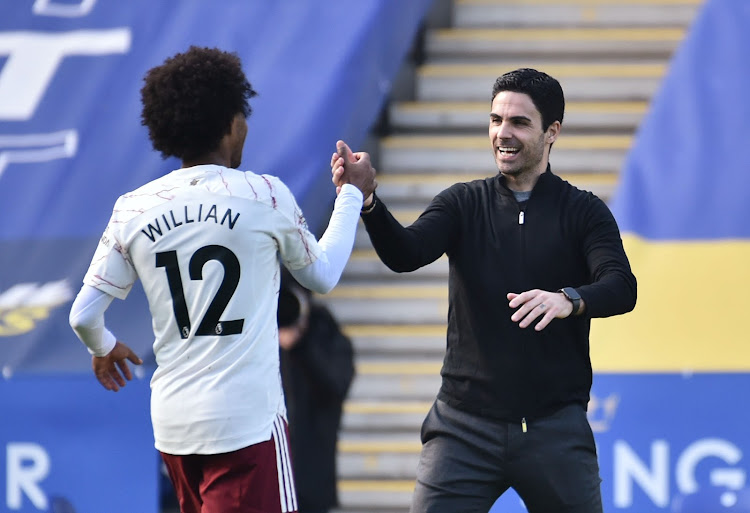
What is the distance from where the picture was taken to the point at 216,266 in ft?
11.5

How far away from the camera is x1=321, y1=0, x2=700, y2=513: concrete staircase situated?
24.5 feet

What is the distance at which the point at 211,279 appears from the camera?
3494 millimetres

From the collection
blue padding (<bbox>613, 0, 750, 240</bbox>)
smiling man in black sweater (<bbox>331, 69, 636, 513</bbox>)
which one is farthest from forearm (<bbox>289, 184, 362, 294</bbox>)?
blue padding (<bbox>613, 0, 750, 240</bbox>)

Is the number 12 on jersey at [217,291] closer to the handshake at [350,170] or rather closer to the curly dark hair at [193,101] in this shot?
the curly dark hair at [193,101]

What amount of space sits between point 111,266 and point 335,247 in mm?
599

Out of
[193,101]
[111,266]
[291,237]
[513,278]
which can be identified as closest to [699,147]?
[513,278]

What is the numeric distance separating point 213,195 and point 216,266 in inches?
7.4

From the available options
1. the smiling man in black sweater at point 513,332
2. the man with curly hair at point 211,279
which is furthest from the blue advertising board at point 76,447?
the man with curly hair at point 211,279

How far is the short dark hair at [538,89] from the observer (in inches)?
163

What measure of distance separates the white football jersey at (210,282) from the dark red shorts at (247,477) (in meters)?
0.04

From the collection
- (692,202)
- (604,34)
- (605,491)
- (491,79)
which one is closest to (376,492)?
(605,491)

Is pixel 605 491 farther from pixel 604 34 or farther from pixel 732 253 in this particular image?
pixel 604 34

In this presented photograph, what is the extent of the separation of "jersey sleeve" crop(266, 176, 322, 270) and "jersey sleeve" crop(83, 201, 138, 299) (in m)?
0.41

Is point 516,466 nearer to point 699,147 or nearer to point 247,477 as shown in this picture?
point 247,477
